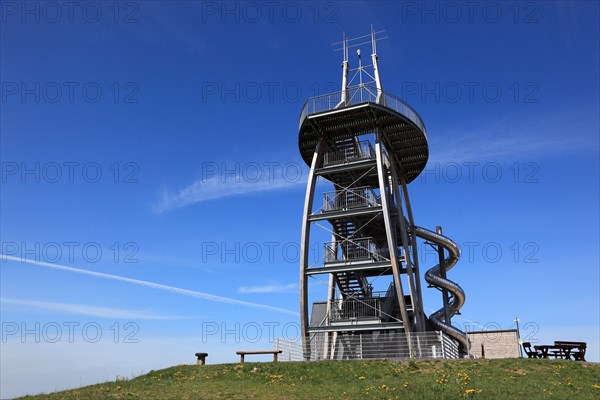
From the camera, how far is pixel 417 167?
37969 mm

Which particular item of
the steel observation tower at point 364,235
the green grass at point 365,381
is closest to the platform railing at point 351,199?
the steel observation tower at point 364,235

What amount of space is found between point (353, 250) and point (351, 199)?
131 inches

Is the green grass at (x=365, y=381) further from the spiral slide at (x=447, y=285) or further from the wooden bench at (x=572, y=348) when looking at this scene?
the spiral slide at (x=447, y=285)

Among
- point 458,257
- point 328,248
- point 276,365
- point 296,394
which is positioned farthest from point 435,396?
point 458,257

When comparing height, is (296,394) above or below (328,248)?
below

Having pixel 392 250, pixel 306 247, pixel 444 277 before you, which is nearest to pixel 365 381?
pixel 392 250

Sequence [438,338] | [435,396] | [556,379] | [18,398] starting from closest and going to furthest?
[435,396]
[18,398]
[556,379]
[438,338]

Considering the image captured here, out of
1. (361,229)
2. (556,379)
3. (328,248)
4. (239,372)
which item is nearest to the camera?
(556,379)

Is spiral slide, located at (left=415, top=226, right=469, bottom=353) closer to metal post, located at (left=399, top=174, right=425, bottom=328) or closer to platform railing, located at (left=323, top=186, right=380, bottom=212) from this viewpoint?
metal post, located at (left=399, top=174, right=425, bottom=328)

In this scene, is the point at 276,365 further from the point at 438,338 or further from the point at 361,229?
the point at 361,229

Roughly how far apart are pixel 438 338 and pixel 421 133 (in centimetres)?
1380

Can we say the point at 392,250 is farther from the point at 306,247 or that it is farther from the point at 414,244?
the point at 414,244

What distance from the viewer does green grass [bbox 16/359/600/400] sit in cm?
1645

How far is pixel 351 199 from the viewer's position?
1304 inches
